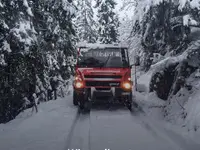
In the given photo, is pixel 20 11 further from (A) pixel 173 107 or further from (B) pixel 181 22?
(A) pixel 173 107

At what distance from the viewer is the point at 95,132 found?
318 inches

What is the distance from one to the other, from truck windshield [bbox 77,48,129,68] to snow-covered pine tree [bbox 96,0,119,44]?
3223cm

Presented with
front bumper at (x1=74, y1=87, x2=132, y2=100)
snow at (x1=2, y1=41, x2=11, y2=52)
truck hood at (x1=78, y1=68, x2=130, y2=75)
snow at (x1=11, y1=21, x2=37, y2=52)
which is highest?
snow at (x1=11, y1=21, x2=37, y2=52)

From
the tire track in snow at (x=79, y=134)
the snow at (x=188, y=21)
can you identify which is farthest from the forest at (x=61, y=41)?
the tire track in snow at (x=79, y=134)

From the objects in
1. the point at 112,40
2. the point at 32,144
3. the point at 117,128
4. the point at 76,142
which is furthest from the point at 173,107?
the point at 112,40

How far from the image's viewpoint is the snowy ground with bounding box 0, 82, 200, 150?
22.5 feet

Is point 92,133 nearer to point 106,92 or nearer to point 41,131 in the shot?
point 41,131

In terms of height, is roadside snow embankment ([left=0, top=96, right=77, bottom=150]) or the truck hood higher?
the truck hood

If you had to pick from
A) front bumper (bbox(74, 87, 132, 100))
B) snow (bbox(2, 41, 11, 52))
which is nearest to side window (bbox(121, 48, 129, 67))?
front bumper (bbox(74, 87, 132, 100))

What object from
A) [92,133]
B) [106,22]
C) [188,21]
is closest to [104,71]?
[188,21]

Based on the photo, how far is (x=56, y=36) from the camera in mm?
13414

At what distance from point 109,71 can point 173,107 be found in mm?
2699

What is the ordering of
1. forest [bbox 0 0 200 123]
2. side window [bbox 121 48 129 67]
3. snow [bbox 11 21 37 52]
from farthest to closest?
side window [bbox 121 48 129 67] < snow [bbox 11 21 37 52] < forest [bbox 0 0 200 123]

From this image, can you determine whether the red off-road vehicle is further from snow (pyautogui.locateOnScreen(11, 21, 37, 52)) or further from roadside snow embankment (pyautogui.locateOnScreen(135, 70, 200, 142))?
snow (pyautogui.locateOnScreen(11, 21, 37, 52))
